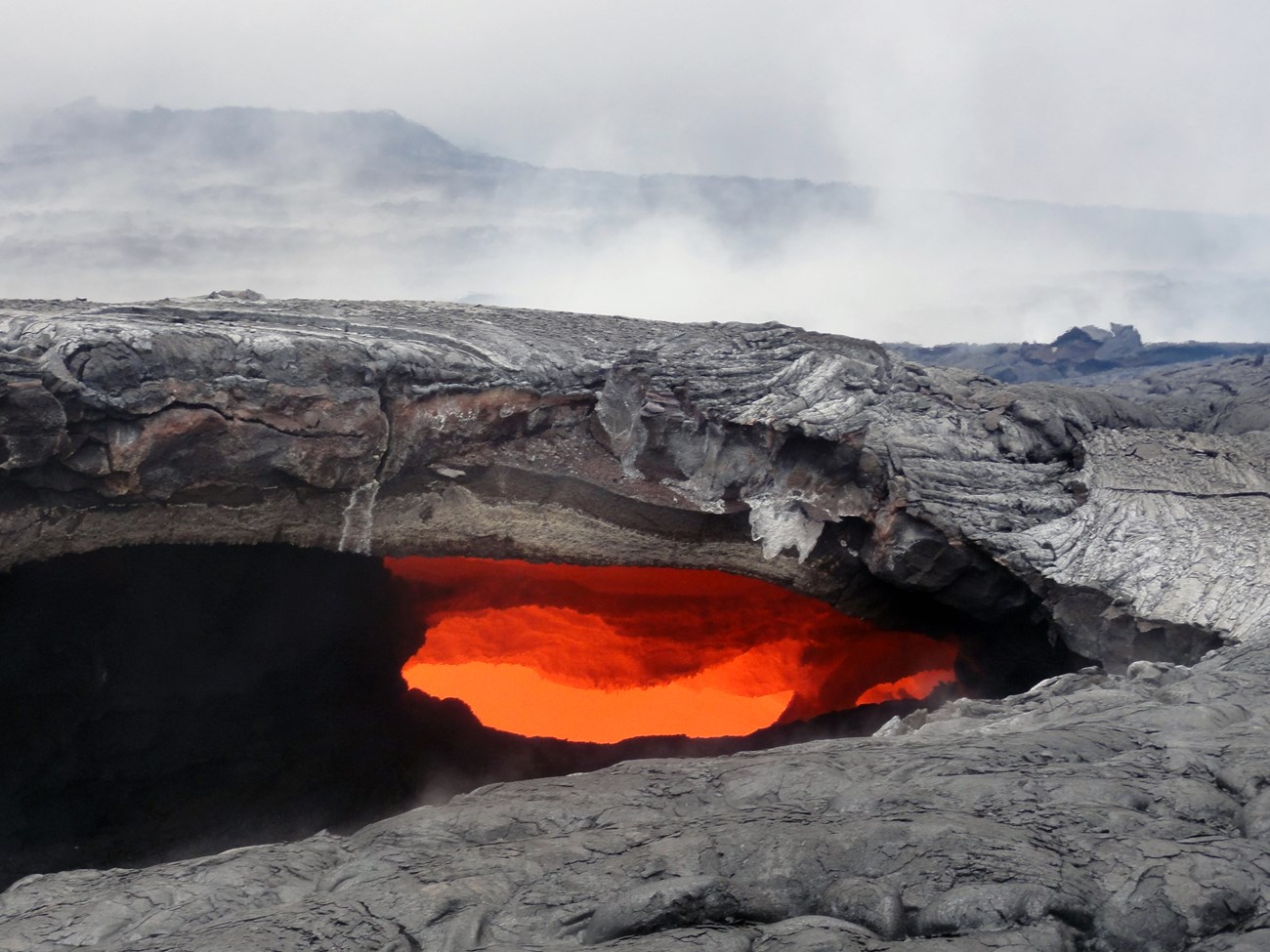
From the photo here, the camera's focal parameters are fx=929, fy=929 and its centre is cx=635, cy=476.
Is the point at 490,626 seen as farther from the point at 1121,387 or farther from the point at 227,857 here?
the point at 1121,387

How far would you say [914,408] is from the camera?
37.3ft

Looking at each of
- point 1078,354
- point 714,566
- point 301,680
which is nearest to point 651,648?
point 714,566

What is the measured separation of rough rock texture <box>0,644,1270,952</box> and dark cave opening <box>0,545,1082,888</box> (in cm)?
365

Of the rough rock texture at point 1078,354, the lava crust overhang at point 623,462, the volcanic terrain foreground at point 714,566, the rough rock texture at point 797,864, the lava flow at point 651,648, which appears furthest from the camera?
the rough rock texture at point 1078,354

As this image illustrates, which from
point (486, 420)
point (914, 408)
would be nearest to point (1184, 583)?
point (914, 408)

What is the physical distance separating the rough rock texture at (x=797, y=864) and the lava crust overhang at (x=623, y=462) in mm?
4035

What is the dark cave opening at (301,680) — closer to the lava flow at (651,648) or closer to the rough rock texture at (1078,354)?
the lava flow at (651,648)

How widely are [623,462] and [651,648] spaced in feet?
8.34

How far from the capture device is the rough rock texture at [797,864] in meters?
3.94

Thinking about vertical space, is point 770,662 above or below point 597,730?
above

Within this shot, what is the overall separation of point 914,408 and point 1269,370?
13.6 metres

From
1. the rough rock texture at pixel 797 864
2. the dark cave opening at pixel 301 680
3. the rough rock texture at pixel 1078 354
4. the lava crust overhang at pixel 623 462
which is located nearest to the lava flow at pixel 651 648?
the dark cave opening at pixel 301 680

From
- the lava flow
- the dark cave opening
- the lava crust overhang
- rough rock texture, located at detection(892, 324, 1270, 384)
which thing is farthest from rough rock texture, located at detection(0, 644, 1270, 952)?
rough rock texture, located at detection(892, 324, 1270, 384)

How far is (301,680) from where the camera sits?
33.0ft
